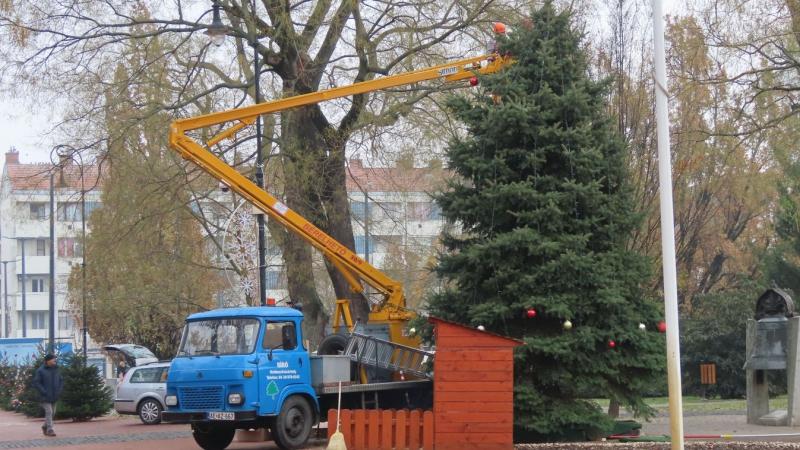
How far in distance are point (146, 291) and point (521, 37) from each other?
2303 cm

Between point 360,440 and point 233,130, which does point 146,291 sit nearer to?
point 233,130

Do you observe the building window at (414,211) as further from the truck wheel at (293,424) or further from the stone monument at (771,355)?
the truck wheel at (293,424)

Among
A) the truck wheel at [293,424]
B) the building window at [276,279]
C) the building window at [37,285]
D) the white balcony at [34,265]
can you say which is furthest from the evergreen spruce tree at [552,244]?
the building window at [37,285]

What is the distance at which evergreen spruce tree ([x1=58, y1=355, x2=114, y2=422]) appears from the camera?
31.1m

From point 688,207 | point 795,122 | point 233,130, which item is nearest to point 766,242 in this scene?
point 688,207

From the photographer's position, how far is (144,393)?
2883 centimetres

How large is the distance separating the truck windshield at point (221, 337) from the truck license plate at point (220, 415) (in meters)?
1.04

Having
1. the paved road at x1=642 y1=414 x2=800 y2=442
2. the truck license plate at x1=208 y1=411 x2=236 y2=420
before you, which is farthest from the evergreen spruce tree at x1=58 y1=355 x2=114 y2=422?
the paved road at x1=642 y1=414 x2=800 y2=442

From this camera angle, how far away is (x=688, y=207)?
1098 inches

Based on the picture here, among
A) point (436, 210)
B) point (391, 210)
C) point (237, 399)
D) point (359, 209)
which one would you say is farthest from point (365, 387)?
point (359, 209)

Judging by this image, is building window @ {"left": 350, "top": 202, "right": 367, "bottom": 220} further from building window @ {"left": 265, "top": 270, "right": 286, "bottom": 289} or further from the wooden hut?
the wooden hut

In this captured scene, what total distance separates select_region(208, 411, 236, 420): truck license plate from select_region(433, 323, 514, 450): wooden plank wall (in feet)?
11.7

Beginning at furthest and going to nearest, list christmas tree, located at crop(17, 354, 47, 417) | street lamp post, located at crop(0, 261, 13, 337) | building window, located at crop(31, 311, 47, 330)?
building window, located at crop(31, 311, 47, 330)
street lamp post, located at crop(0, 261, 13, 337)
christmas tree, located at crop(17, 354, 47, 417)

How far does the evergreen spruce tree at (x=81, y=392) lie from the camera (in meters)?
31.1
